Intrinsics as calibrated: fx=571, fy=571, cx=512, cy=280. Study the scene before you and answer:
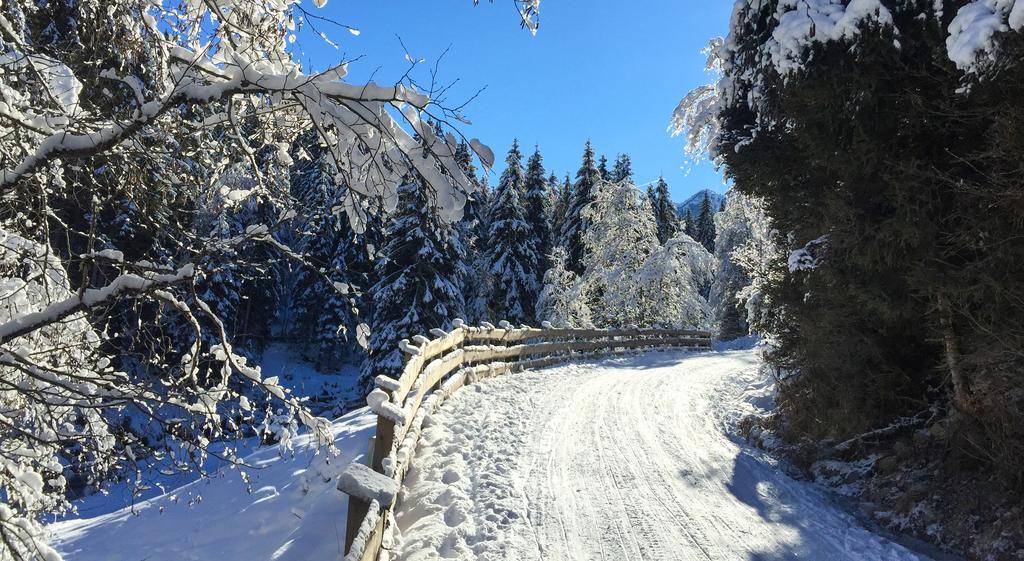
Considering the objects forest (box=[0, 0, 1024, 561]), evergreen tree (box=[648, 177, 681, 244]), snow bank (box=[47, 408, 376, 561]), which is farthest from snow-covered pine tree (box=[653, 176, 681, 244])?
snow bank (box=[47, 408, 376, 561])

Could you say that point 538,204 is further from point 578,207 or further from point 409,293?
point 409,293

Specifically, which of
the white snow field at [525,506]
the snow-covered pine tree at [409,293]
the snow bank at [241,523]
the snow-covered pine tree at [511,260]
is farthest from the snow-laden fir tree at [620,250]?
the snow bank at [241,523]

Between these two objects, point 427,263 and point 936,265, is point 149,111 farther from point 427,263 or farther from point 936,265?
point 427,263

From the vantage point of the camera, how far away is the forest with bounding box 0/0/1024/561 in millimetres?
2660

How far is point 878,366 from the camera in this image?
22.5ft

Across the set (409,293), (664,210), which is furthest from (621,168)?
(409,293)

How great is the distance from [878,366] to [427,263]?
1756cm

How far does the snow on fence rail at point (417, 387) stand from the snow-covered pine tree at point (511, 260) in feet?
33.2

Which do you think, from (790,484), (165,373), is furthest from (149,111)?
(790,484)

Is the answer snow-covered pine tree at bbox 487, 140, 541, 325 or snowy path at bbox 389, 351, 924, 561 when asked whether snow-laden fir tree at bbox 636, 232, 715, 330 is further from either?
snowy path at bbox 389, 351, 924, 561

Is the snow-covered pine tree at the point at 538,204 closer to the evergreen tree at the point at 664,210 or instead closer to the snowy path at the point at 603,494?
the evergreen tree at the point at 664,210

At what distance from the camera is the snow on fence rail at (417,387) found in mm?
3824

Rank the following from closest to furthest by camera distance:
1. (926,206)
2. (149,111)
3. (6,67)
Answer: (149,111) → (6,67) → (926,206)

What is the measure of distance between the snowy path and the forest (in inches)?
39.2
